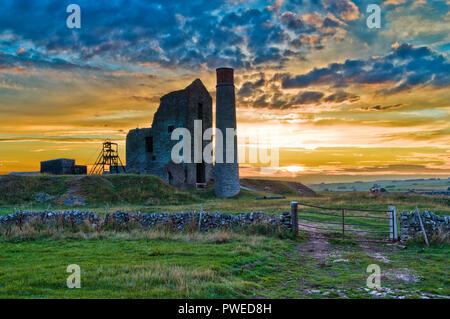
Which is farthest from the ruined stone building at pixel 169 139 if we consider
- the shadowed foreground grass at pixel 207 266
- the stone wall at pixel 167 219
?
the shadowed foreground grass at pixel 207 266

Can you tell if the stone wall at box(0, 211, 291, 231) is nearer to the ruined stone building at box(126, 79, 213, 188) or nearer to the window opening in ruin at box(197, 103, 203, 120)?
the ruined stone building at box(126, 79, 213, 188)

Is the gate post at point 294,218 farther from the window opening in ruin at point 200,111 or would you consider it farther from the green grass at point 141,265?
the window opening in ruin at point 200,111

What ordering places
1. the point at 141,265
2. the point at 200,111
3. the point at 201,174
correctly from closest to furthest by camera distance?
the point at 141,265, the point at 200,111, the point at 201,174

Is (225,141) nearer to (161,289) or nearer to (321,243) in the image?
(321,243)

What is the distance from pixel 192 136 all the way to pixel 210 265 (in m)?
36.6

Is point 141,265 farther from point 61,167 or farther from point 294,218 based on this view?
point 61,167

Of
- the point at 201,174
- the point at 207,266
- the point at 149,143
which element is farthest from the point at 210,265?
the point at 149,143

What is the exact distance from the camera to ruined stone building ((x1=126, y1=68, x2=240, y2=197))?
38.8 m

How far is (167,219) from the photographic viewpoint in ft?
57.1

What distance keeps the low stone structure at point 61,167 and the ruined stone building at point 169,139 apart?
8.24m

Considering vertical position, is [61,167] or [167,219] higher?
[61,167]

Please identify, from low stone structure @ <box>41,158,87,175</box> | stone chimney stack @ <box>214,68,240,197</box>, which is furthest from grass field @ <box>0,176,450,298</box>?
low stone structure @ <box>41,158,87,175</box>

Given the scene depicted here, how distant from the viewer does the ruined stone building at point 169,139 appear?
44.7 metres
